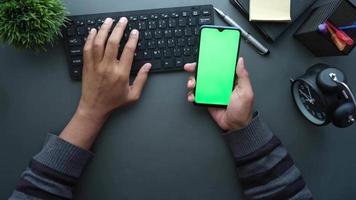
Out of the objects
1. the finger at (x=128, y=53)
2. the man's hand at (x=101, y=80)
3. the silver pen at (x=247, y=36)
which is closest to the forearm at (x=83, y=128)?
the man's hand at (x=101, y=80)

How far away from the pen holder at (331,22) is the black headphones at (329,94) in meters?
0.04

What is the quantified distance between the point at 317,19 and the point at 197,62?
9.6 inches

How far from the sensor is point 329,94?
732 millimetres

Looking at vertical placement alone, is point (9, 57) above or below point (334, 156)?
above

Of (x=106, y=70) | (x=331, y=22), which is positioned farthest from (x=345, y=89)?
(x=106, y=70)

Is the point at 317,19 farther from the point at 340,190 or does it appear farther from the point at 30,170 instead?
the point at 30,170

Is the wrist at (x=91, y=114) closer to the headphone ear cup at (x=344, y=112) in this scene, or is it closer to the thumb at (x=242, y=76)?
the thumb at (x=242, y=76)

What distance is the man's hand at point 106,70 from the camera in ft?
2.50

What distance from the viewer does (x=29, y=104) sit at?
80 cm

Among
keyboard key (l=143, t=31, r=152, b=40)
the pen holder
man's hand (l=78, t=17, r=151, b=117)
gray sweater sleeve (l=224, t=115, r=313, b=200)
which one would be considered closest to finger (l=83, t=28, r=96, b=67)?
man's hand (l=78, t=17, r=151, b=117)

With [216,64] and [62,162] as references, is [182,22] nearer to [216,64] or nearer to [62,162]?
[216,64]

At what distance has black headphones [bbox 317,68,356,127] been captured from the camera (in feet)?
2.34

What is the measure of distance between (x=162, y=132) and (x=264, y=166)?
0.21 metres

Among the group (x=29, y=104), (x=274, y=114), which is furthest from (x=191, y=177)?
(x=29, y=104)
